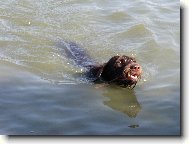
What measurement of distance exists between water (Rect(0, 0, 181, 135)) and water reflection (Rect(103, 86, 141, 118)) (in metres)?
0.02

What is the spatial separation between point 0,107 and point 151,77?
2995mm

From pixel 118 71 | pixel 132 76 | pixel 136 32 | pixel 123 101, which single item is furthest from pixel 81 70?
pixel 136 32

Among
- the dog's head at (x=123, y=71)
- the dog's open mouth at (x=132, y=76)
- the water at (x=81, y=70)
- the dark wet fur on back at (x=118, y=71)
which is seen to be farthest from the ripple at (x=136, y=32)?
the dog's open mouth at (x=132, y=76)

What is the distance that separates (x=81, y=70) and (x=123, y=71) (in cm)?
156

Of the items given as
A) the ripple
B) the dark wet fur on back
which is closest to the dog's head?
the dark wet fur on back

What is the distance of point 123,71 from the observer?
6.64 metres

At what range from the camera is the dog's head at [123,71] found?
655cm

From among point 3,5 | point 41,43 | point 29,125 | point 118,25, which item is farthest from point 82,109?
point 3,5

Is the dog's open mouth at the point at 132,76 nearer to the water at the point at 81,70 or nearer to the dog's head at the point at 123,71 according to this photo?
the dog's head at the point at 123,71

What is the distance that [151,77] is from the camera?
7.81 m

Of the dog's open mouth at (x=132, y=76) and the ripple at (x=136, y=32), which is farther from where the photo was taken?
the ripple at (x=136, y=32)

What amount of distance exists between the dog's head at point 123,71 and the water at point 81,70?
228 mm

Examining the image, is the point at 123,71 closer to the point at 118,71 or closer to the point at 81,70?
the point at 118,71

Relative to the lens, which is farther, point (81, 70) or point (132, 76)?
point (81, 70)
